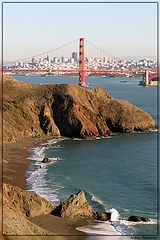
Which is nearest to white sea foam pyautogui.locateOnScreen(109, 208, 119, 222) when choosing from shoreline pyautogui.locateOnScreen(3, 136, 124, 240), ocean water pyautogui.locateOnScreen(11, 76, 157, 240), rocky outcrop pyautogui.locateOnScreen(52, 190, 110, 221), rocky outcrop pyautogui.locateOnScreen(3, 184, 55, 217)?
ocean water pyautogui.locateOnScreen(11, 76, 157, 240)

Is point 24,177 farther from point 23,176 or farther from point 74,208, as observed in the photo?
point 74,208

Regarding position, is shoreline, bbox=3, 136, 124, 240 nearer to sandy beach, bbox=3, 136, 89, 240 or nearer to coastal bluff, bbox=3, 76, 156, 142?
sandy beach, bbox=3, 136, 89, 240

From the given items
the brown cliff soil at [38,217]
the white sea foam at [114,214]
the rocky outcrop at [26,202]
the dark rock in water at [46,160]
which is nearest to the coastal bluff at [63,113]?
the dark rock in water at [46,160]

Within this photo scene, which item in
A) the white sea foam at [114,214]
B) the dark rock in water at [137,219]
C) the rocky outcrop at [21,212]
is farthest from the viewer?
the white sea foam at [114,214]

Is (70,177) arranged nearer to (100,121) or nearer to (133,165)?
(133,165)

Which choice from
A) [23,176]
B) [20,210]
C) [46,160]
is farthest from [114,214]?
[46,160]

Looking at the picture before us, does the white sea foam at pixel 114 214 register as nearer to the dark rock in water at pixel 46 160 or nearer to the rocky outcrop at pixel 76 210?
the rocky outcrop at pixel 76 210
